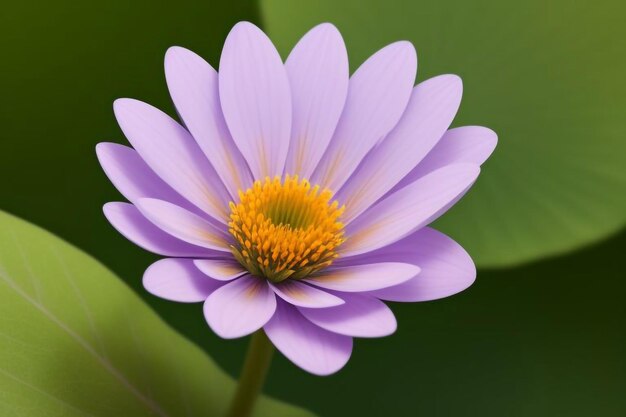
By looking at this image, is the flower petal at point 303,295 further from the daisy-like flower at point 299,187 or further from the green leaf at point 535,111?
the green leaf at point 535,111

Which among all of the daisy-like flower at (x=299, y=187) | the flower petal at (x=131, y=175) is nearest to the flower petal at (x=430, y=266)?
the daisy-like flower at (x=299, y=187)

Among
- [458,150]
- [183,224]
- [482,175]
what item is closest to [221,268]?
[183,224]

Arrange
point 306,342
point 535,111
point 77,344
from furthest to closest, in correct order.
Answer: point 535,111 → point 77,344 → point 306,342

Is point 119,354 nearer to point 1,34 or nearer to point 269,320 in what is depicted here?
point 269,320

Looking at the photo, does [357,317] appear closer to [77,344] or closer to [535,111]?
[77,344]

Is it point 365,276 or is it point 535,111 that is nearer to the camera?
point 365,276

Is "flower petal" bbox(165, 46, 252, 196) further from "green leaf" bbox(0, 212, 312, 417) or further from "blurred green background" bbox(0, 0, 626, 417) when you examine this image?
"blurred green background" bbox(0, 0, 626, 417)

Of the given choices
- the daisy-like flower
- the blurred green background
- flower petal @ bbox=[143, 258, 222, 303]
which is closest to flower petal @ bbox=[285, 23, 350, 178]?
the daisy-like flower
